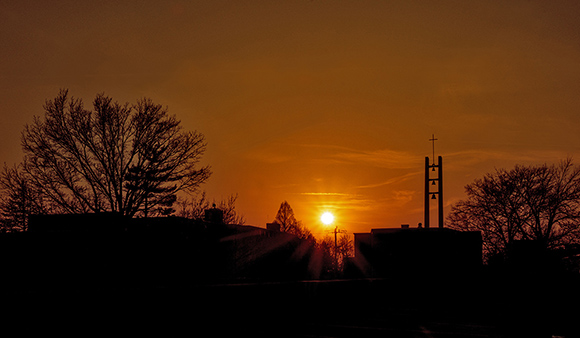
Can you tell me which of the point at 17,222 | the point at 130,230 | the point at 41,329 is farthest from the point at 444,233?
the point at 41,329

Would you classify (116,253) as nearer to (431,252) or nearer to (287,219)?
(431,252)

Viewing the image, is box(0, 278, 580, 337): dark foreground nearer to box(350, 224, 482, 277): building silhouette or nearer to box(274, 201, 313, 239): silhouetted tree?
box(350, 224, 482, 277): building silhouette

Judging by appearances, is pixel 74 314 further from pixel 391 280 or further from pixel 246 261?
pixel 246 261

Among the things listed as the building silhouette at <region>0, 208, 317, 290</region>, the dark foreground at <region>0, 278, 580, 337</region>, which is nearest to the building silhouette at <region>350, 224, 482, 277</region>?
the building silhouette at <region>0, 208, 317, 290</region>

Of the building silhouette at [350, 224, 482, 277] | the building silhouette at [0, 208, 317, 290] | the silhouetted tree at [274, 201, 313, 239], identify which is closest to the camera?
the building silhouette at [0, 208, 317, 290]

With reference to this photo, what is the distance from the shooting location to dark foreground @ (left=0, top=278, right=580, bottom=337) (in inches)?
161

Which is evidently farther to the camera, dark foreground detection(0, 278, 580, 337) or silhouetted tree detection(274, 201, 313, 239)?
silhouetted tree detection(274, 201, 313, 239)

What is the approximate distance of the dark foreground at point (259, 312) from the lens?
4.09 metres

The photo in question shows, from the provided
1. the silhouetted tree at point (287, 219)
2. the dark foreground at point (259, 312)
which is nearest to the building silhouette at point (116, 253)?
the dark foreground at point (259, 312)

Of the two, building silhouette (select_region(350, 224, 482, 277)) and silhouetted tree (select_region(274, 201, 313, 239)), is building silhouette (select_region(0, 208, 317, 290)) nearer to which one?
building silhouette (select_region(350, 224, 482, 277))

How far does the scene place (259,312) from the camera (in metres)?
13.3

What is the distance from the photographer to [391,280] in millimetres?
27656

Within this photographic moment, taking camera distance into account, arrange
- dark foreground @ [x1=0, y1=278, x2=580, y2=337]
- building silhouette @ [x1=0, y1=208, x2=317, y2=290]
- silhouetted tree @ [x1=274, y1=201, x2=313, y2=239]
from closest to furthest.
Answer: dark foreground @ [x1=0, y1=278, x2=580, y2=337]
building silhouette @ [x1=0, y1=208, x2=317, y2=290]
silhouetted tree @ [x1=274, y1=201, x2=313, y2=239]

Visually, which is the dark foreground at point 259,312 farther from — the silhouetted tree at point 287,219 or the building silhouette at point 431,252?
the silhouetted tree at point 287,219
